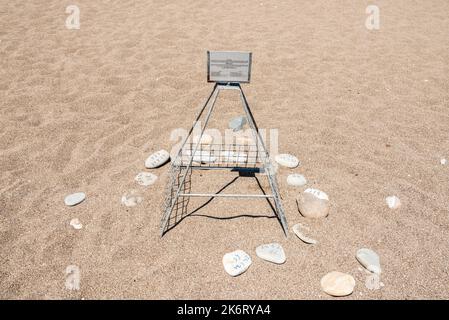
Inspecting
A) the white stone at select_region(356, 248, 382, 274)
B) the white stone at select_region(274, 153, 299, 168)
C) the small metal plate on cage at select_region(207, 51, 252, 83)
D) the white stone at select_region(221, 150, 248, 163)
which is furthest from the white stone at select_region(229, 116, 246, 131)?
the white stone at select_region(356, 248, 382, 274)

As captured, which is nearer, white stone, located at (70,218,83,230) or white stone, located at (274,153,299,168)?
white stone, located at (70,218,83,230)

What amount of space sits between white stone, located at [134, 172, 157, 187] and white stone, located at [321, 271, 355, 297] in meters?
1.72

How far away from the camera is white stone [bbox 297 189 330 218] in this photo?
9.13 ft

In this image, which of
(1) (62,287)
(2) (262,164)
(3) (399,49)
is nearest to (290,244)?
(2) (262,164)

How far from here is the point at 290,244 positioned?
2600 millimetres

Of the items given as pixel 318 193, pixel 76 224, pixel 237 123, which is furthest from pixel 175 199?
pixel 237 123

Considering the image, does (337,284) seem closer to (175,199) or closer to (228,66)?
(175,199)

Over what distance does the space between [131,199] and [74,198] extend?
50 centimetres

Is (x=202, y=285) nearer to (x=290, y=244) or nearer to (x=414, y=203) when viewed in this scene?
(x=290, y=244)

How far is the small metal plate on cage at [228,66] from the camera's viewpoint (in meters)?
2.16

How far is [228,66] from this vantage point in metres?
2.22

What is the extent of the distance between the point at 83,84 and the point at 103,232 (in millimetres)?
2734

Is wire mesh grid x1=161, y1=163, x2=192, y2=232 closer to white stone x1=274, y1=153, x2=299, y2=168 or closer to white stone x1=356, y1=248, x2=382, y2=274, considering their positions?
white stone x1=274, y1=153, x2=299, y2=168

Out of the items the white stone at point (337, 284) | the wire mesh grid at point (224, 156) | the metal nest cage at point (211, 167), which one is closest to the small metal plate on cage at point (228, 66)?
the metal nest cage at point (211, 167)
